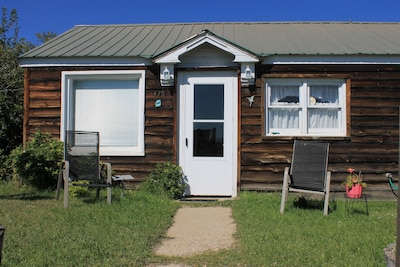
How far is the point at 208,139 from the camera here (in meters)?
8.07

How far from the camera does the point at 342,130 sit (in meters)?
7.96

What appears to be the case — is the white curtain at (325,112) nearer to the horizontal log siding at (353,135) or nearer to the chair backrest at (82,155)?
the horizontal log siding at (353,135)

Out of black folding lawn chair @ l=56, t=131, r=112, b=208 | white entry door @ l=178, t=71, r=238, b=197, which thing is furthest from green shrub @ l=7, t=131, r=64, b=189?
white entry door @ l=178, t=71, r=238, b=197

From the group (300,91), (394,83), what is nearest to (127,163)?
(300,91)

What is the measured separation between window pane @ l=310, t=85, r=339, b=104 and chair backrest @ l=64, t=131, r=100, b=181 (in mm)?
4415

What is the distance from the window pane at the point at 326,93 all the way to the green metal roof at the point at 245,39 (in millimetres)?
706

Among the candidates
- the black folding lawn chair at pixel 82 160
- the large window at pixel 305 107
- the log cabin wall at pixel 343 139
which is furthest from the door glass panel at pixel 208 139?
the black folding lawn chair at pixel 82 160

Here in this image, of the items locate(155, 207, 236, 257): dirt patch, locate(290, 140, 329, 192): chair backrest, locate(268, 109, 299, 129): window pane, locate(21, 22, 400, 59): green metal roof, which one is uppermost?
locate(21, 22, 400, 59): green metal roof

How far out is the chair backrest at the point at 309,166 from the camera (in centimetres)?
639

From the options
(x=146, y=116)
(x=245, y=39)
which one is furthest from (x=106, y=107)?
(x=245, y=39)

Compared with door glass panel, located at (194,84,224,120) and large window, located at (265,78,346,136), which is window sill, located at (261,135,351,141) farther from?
door glass panel, located at (194,84,224,120)

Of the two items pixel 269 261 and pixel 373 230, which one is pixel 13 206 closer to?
pixel 269 261

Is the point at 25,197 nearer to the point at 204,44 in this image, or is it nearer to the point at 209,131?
the point at 209,131

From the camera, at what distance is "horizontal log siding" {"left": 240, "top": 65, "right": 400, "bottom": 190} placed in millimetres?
7816
